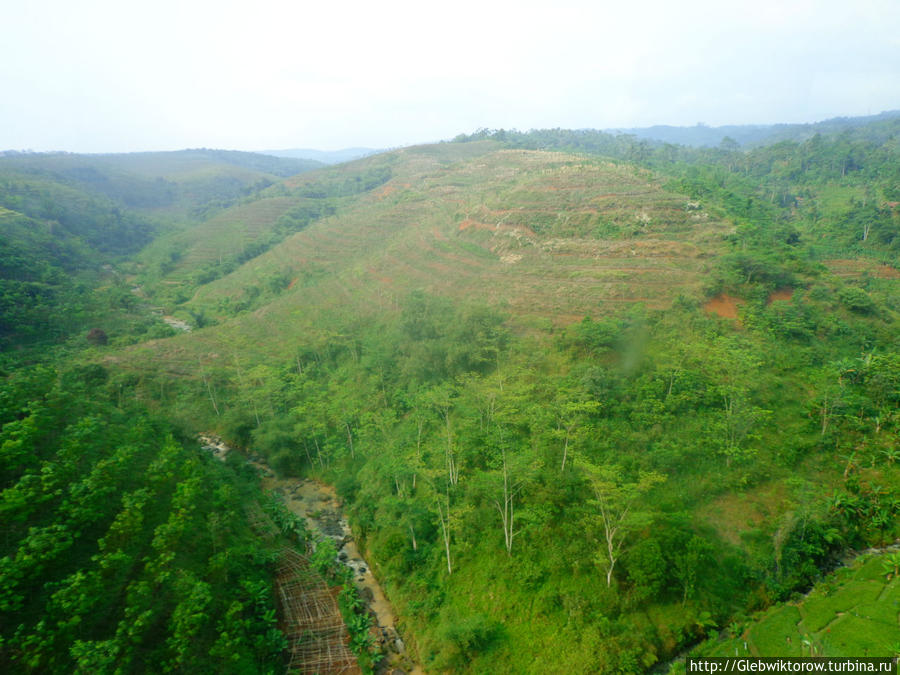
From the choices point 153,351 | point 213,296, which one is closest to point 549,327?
point 153,351

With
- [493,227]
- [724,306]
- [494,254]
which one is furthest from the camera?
[493,227]

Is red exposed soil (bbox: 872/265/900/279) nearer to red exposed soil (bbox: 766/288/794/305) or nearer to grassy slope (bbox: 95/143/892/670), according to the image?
grassy slope (bbox: 95/143/892/670)

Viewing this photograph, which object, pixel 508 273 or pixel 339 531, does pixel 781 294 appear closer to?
pixel 508 273

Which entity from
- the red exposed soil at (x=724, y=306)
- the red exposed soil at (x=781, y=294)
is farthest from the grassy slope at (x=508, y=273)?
the red exposed soil at (x=781, y=294)

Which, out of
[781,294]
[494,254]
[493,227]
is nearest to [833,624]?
[781,294]

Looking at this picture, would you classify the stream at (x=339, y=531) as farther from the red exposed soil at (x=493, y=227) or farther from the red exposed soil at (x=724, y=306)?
the red exposed soil at (x=493, y=227)

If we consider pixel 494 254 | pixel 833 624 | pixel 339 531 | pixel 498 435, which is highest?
pixel 494 254

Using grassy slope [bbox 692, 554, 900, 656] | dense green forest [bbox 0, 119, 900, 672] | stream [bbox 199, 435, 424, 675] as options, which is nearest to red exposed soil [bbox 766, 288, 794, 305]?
dense green forest [bbox 0, 119, 900, 672]
